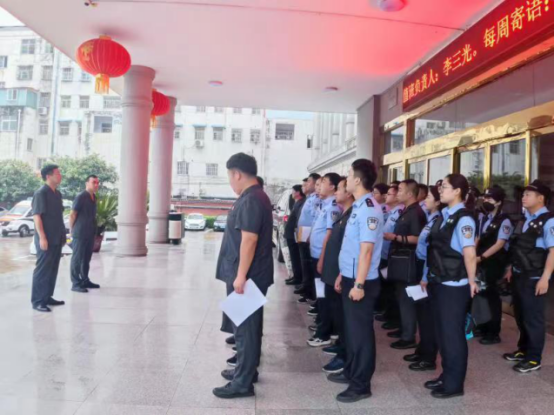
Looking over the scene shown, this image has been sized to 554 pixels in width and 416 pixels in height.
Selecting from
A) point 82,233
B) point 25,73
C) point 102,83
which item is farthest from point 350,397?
point 25,73

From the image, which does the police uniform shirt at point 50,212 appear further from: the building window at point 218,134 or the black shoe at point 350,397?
the building window at point 218,134

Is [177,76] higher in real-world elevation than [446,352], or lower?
higher

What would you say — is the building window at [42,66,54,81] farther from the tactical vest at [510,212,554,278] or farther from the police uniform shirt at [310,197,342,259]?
the tactical vest at [510,212,554,278]

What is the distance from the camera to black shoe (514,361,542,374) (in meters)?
3.15

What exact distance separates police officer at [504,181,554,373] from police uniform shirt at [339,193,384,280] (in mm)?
1313

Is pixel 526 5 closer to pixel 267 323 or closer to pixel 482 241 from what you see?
pixel 482 241

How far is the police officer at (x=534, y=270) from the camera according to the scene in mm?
3137

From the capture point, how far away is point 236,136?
33.0 metres

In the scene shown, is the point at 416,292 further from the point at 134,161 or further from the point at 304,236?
the point at 134,161

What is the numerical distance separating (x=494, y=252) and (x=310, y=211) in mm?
2132

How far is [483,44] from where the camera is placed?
170 inches

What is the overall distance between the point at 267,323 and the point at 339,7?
3708 mm

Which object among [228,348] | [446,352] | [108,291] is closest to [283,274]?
[108,291]

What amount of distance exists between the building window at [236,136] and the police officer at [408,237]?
98.0ft
